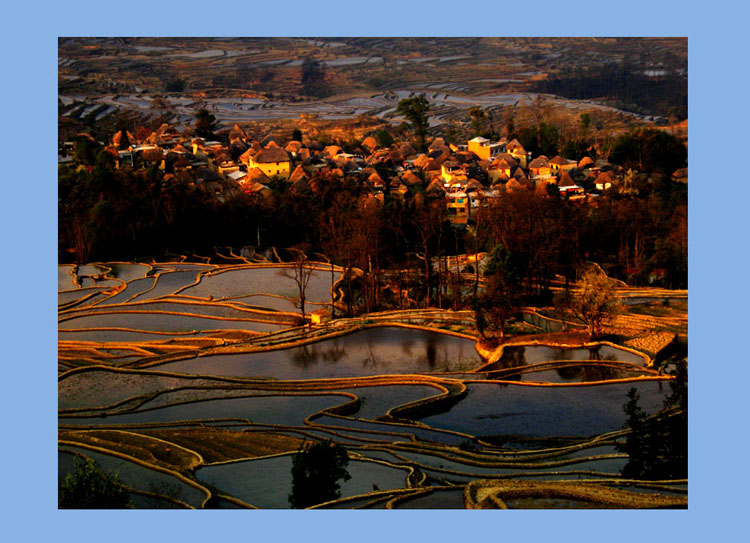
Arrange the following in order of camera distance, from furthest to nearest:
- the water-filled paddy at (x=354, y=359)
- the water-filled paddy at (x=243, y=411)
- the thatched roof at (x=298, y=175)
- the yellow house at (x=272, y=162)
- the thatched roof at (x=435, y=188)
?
the thatched roof at (x=298, y=175) → the yellow house at (x=272, y=162) → the thatched roof at (x=435, y=188) → the water-filled paddy at (x=354, y=359) → the water-filled paddy at (x=243, y=411)

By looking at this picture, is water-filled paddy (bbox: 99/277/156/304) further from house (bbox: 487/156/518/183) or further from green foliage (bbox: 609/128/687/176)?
green foliage (bbox: 609/128/687/176)

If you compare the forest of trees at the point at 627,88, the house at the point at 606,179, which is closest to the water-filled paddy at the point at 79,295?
the forest of trees at the point at 627,88

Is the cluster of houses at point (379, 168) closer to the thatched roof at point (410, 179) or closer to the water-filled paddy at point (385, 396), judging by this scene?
the thatched roof at point (410, 179)

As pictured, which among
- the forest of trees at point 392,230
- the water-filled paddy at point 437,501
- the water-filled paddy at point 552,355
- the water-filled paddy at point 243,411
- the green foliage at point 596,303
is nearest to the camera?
the water-filled paddy at point 437,501

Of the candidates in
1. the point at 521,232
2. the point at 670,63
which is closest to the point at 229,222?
the point at 521,232

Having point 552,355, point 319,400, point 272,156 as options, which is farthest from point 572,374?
point 272,156

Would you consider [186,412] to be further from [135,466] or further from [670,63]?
[670,63]

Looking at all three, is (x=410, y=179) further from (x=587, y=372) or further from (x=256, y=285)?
(x=587, y=372)
